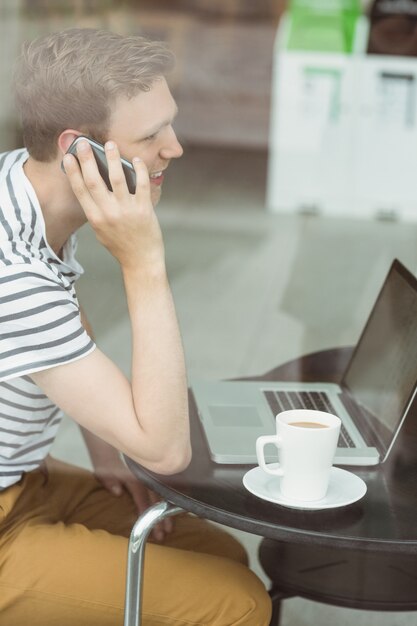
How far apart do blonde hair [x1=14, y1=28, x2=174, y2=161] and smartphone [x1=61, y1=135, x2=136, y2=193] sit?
0.15 ft

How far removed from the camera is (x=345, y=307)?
284cm

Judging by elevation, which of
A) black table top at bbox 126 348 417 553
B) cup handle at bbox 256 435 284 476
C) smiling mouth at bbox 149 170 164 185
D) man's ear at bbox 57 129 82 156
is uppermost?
man's ear at bbox 57 129 82 156

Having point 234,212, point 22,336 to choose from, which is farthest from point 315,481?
point 234,212

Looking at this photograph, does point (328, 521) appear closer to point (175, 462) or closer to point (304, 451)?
point (304, 451)

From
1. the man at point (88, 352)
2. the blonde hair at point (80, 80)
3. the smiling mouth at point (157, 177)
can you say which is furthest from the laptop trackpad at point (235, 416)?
the blonde hair at point (80, 80)

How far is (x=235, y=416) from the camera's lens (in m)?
1.62

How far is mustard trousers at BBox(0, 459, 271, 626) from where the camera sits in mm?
1439

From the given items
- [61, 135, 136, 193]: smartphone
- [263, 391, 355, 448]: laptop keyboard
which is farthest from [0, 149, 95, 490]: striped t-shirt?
[263, 391, 355, 448]: laptop keyboard

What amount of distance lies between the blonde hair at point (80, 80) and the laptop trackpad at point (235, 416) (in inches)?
18.1

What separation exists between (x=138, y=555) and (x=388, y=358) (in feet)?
1.64

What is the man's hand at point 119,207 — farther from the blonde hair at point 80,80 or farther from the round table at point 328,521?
the round table at point 328,521

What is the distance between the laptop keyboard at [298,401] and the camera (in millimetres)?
1660

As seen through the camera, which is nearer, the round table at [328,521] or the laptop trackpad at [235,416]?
the round table at [328,521]

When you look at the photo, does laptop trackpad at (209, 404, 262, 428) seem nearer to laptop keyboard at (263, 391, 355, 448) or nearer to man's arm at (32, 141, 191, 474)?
laptop keyboard at (263, 391, 355, 448)
